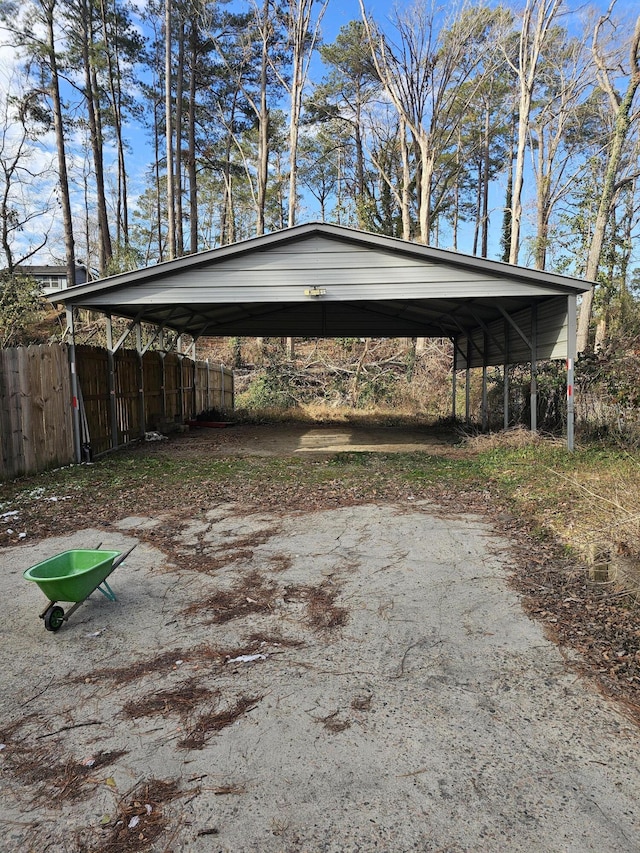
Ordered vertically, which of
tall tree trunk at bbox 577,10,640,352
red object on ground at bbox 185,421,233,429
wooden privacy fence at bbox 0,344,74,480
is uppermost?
tall tree trunk at bbox 577,10,640,352

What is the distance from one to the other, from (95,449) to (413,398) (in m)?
12.1

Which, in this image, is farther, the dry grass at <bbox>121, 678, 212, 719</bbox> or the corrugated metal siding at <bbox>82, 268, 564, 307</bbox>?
the corrugated metal siding at <bbox>82, 268, 564, 307</bbox>

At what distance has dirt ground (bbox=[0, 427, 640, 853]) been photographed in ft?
6.15

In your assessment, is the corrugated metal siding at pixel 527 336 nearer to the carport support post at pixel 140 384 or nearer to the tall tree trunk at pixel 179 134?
the carport support post at pixel 140 384

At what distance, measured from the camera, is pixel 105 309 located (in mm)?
10625

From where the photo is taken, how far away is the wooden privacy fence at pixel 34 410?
7.72m

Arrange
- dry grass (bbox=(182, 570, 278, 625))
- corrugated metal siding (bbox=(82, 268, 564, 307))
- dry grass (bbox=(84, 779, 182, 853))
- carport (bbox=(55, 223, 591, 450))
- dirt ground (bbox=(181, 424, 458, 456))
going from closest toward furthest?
dry grass (bbox=(84, 779, 182, 853)), dry grass (bbox=(182, 570, 278, 625)), carport (bbox=(55, 223, 591, 450)), corrugated metal siding (bbox=(82, 268, 564, 307)), dirt ground (bbox=(181, 424, 458, 456))

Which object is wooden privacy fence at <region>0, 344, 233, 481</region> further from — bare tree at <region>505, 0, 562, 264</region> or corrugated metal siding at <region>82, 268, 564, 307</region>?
bare tree at <region>505, 0, 562, 264</region>

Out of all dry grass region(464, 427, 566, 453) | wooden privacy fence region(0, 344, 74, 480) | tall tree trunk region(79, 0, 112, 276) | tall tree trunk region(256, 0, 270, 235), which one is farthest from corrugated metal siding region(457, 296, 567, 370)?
tall tree trunk region(79, 0, 112, 276)

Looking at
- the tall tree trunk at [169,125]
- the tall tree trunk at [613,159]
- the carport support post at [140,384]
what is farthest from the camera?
the tall tree trunk at [169,125]

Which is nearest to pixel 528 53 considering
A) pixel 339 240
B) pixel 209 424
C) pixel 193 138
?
pixel 193 138

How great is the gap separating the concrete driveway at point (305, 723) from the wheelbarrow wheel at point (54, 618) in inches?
2.6

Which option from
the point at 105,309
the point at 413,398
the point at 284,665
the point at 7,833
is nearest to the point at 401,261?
the point at 105,309

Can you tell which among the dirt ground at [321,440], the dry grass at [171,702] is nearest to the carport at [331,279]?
the dirt ground at [321,440]
